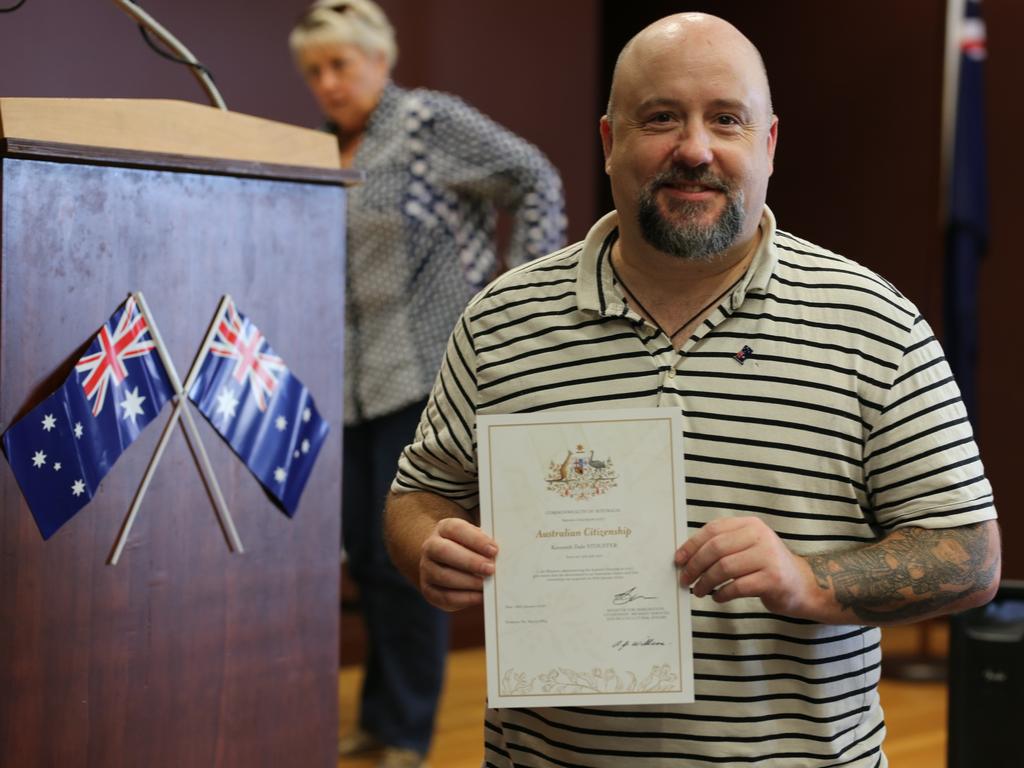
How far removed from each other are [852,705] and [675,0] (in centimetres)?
499

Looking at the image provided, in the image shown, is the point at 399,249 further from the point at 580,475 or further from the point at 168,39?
the point at 580,475

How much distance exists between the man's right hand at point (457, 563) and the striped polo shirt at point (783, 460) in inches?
7.5

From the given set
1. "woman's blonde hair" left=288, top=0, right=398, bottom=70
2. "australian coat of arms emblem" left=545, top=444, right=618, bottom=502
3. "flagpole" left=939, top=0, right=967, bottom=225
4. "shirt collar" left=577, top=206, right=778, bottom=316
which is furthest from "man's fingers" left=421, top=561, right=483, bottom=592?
"flagpole" left=939, top=0, right=967, bottom=225

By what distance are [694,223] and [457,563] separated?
432 mm

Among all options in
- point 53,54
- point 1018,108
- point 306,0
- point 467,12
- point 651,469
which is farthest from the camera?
point 1018,108

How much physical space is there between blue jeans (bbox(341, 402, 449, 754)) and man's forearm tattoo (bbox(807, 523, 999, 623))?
6.22 feet

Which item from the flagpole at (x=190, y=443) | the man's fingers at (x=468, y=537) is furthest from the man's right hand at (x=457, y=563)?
the flagpole at (x=190, y=443)

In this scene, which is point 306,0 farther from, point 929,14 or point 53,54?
point 929,14

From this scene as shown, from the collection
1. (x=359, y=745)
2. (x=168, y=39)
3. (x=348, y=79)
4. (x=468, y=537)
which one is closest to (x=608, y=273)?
(x=468, y=537)

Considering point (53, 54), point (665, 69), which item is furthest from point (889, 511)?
point (53, 54)

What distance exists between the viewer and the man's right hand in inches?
53.4

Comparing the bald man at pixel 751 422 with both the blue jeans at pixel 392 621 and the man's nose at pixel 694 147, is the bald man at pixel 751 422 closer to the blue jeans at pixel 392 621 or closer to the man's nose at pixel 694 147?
the man's nose at pixel 694 147

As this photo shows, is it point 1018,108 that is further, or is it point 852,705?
point 1018,108

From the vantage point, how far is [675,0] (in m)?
6.00
